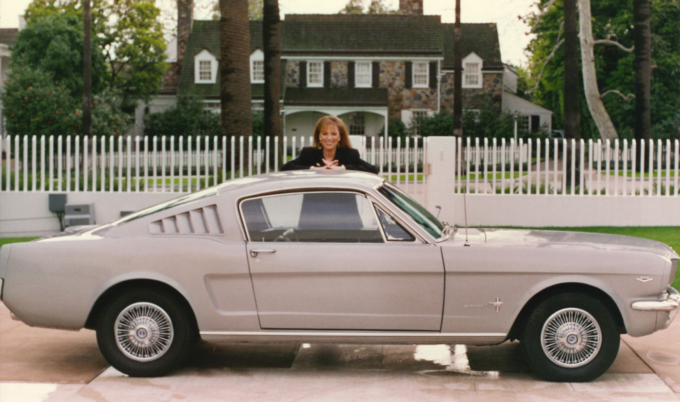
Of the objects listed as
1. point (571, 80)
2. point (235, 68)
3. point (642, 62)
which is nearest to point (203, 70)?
point (642, 62)

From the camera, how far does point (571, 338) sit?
233 inches

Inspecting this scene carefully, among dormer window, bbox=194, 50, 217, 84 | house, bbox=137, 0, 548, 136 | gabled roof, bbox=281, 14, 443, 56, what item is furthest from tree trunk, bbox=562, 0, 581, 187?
dormer window, bbox=194, 50, 217, 84

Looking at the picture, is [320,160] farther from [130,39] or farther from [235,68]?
[130,39]

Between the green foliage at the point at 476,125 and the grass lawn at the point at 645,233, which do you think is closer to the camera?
the grass lawn at the point at 645,233

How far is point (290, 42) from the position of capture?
48.2 metres

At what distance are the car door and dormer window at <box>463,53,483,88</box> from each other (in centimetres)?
4379

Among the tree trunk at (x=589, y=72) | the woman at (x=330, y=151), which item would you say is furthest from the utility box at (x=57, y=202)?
the tree trunk at (x=589, y=72)

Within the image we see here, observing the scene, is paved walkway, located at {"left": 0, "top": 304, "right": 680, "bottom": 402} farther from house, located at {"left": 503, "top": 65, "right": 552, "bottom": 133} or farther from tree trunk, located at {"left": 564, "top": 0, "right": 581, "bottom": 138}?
house, located at {"left": 503, "top": 65, "right": 552, "bottom": 133}

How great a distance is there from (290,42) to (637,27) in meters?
28.4

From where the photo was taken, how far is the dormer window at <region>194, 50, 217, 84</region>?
4794 centimetres

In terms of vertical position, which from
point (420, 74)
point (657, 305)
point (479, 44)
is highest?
point (479, 44)

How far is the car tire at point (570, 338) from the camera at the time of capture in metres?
5.88

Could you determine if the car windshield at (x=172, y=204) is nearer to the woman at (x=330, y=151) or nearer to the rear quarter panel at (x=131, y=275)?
the rear quarter panel at (x=131, y=275)

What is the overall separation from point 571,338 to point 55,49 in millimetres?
35815
